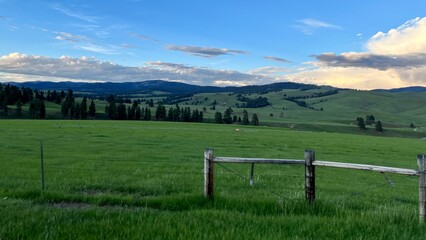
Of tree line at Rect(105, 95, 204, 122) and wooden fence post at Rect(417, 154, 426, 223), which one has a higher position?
wooden fence post at Rect(417, 154, 426, 223)

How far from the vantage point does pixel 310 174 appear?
1121 centimetres

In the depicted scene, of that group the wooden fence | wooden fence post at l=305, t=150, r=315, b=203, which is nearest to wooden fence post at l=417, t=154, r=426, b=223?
the wooden fence

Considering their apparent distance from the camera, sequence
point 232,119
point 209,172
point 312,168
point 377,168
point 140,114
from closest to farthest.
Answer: point 377,168 < point 312,168 < point 209,172 < point 140,114 < point 232,119

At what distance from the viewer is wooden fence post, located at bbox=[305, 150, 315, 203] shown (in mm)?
11156

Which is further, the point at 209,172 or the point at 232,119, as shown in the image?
the point at 232,119

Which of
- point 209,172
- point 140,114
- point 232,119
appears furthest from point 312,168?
point 232,119

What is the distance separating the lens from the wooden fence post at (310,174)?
1116 cm

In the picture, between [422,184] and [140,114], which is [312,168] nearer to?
[422,184]

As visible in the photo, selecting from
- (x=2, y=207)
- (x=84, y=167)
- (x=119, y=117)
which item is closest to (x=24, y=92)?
(x=119, y=117)

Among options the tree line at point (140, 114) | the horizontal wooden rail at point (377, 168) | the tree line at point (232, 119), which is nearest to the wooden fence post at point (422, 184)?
the horizontal wooden rail at point (377, 168)

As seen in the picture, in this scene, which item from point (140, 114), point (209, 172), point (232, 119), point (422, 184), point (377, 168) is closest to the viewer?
point (422, 184)

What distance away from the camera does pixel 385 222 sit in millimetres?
9859

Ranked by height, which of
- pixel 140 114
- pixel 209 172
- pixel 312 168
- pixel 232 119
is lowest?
pixel 232 119

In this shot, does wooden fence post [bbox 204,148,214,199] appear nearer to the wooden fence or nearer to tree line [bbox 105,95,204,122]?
the wooden fence
